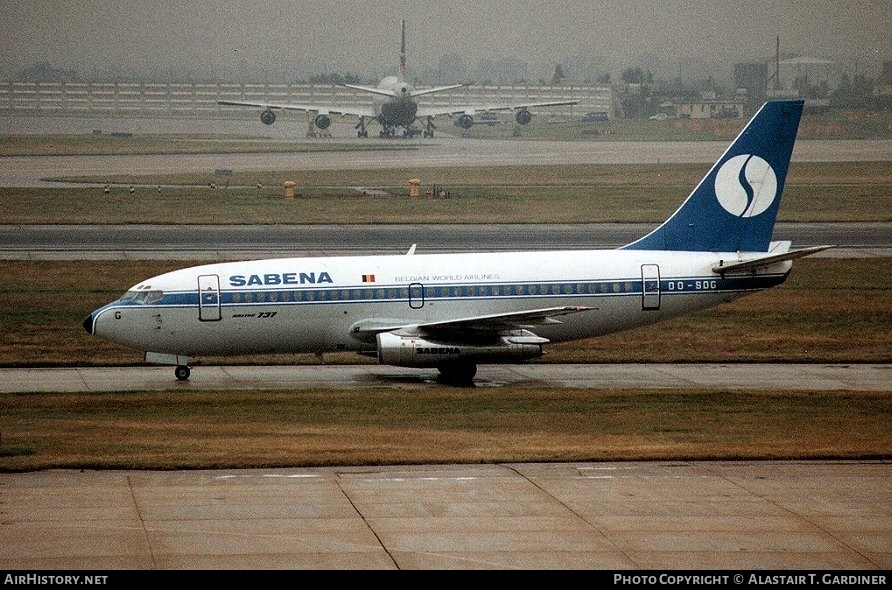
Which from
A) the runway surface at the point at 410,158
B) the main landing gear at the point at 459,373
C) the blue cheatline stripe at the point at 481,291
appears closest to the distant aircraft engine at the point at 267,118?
the runway surface at the point at 410,158

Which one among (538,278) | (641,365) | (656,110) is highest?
(656,110)

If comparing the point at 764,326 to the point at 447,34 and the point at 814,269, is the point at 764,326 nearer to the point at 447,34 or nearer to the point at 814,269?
the point at 814,269

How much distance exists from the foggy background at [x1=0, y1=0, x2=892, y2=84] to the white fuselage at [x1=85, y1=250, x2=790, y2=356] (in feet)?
185

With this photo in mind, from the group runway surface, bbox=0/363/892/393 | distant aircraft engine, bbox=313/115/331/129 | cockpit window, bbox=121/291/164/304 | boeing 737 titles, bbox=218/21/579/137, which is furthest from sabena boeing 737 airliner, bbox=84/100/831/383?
distant aircraft engine, bbox=313/115/331/129

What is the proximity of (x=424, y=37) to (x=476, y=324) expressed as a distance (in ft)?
350

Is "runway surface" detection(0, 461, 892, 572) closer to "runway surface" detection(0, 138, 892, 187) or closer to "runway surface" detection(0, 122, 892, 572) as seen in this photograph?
"runway surface" detection(0, 122, 892, 572)

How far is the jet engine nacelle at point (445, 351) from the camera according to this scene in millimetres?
33031

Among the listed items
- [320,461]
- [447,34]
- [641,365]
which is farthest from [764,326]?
[447,34]

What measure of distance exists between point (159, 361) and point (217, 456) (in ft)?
37.0

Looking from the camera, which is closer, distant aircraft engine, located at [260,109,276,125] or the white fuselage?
the white fuselage

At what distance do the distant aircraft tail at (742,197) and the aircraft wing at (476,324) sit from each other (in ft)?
13.1

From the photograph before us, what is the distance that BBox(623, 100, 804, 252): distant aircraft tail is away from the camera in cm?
3556

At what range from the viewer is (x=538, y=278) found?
34531 mm

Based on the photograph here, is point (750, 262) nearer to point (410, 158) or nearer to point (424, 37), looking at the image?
point (410, 158)
